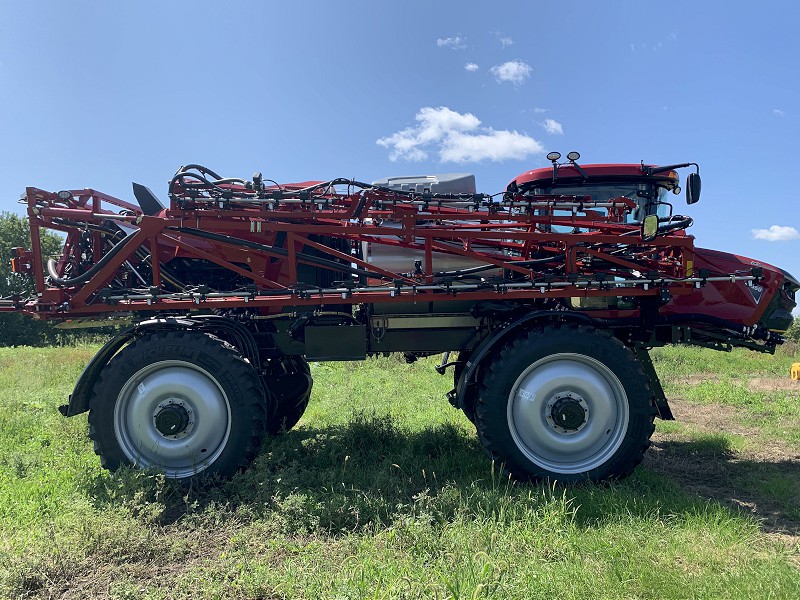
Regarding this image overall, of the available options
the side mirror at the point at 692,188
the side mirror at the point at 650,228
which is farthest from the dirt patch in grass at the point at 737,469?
the side mirror at the point at 692,188

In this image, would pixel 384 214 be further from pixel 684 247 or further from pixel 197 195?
pixel 684 247

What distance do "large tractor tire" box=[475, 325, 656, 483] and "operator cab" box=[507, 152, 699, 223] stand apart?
2149 millimetres

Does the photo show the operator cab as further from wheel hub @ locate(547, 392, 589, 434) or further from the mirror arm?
wheel hub @ locate(547, 392, 589, 434)

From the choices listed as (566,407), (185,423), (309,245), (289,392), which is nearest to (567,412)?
(566,407)

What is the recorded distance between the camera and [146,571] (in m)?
2.58

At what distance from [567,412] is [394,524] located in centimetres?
156

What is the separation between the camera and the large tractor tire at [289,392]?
4.73 meters

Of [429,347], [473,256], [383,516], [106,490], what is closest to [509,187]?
[473,256]

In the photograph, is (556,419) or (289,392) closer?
(556,419)

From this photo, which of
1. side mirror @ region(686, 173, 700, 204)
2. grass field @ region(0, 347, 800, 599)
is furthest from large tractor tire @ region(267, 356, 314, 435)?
side mirror @ region(686, 173, 700, 204)

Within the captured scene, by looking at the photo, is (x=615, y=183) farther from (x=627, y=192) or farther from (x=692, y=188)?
(x=692, y=188)

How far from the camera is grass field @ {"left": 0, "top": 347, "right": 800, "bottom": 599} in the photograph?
2.35 meters

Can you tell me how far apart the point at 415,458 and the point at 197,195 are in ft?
9.06

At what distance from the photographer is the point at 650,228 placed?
3746 mm
